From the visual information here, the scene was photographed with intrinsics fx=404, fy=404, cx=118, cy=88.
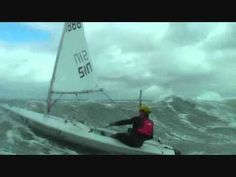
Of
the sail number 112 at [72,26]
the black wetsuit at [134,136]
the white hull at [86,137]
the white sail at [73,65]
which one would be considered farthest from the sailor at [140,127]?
the sail number 112 at [72,26]

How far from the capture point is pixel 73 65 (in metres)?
11.7

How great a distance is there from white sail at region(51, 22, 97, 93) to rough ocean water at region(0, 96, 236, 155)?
3.22 ft

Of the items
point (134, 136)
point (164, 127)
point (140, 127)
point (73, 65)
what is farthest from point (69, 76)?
point (164, 127)

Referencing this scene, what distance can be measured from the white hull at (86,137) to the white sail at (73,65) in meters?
1.05

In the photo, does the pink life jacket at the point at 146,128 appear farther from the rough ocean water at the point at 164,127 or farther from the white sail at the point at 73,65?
the white sail at the point at 73,65

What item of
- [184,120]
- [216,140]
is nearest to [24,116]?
[216,140]

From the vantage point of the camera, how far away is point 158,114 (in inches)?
891

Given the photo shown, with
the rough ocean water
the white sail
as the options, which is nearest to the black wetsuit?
the rough ocean water

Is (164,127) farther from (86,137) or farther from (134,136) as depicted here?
(134,136)

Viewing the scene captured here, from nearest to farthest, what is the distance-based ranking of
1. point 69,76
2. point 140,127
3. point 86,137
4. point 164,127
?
point 140,127
point 86,137
point 69,76
point 164,127

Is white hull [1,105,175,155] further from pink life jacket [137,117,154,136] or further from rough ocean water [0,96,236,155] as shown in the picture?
pink life jacket [137,117,154,136]

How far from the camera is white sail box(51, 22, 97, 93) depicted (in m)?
11.5

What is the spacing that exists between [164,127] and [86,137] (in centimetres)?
959

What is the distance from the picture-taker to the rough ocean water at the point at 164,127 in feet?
33.0
